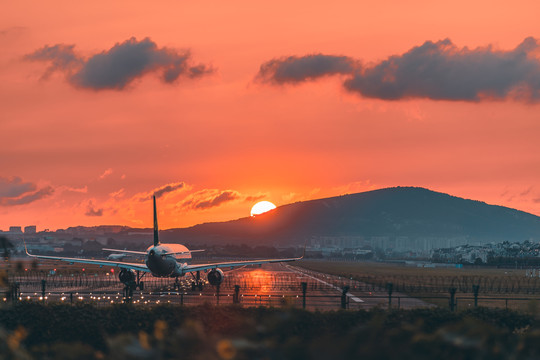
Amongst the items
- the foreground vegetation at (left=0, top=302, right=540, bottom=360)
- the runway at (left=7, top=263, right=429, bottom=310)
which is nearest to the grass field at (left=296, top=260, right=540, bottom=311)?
the runway at (left=7, top=263, right=429, bottom=310)

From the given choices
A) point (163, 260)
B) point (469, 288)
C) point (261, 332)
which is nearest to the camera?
point (261, 332)

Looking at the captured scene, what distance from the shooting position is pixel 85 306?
84.3 ft

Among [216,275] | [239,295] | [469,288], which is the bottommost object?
[469,288]

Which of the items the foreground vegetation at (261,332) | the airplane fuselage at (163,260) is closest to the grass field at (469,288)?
the foreground vegetation at (261,332)

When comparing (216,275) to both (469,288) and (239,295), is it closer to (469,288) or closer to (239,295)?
(469,288)

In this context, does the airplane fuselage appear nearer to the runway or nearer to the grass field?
the runway

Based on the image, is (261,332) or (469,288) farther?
(469,288)

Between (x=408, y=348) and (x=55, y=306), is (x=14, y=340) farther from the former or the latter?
(x=55, y=306)

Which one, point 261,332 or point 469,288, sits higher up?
point 261,332

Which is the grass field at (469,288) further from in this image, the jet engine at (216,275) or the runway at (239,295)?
the jet engine at (216,275)

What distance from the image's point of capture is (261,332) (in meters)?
16.4

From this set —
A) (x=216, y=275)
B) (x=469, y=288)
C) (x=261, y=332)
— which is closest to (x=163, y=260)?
(x=216, y=275)

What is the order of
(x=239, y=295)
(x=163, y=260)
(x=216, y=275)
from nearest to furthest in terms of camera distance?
(x=239, y=295) → (x=163, y=260) → (x=216, y=275)

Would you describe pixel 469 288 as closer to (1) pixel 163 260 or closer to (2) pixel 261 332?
(1) pixel 163 260
